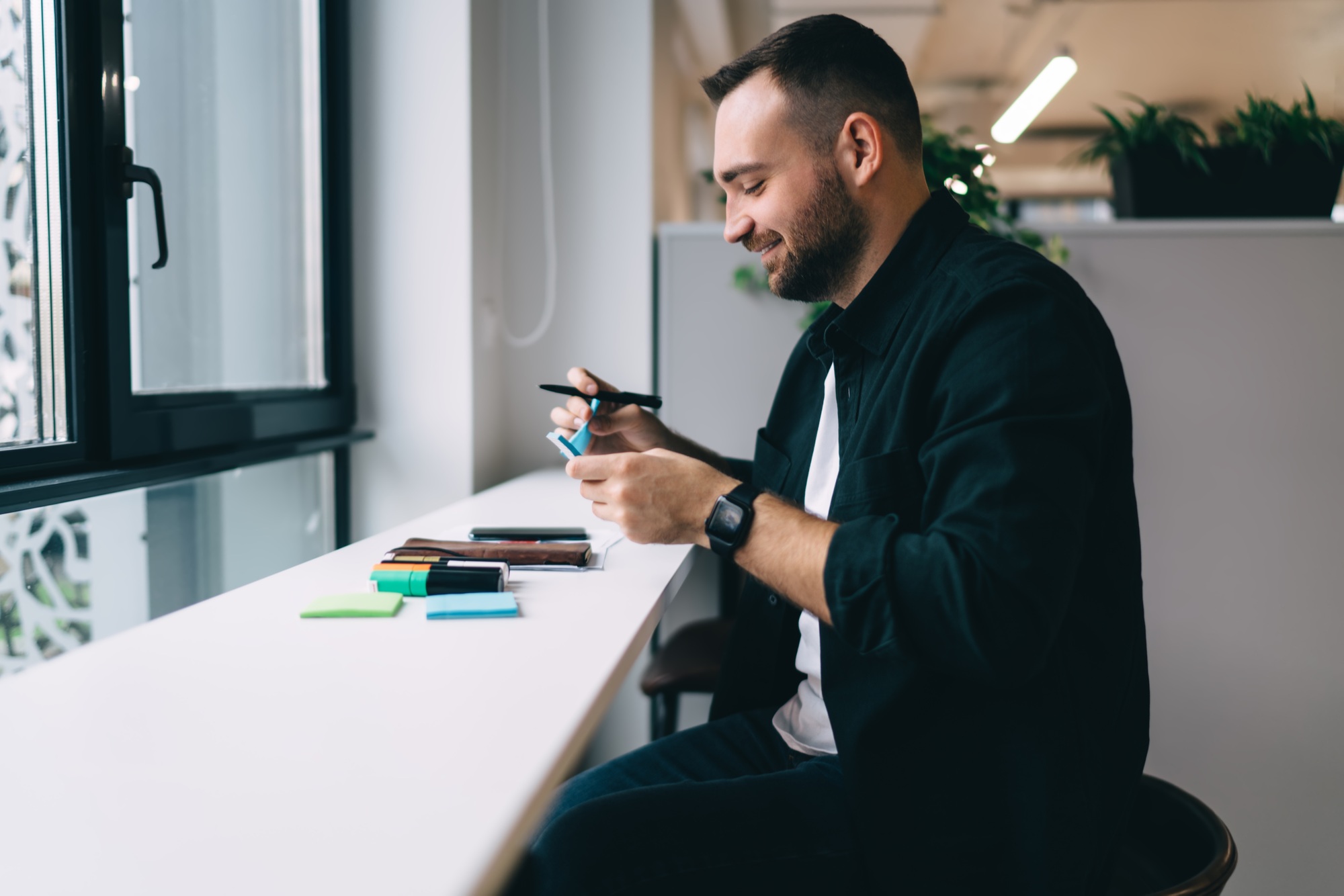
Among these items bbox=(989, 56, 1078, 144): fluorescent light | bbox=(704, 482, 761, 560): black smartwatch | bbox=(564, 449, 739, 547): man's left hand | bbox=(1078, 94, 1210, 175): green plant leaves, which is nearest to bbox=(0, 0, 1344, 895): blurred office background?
bbox=(1078, 94, 1210, 175): green plant leaves

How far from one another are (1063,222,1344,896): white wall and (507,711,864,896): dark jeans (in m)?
1.36

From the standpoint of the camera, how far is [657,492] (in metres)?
0.90

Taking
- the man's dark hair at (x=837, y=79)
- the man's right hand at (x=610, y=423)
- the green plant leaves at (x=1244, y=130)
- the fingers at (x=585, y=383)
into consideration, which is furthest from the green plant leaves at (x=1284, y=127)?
the fingers at (x=585, y=383)

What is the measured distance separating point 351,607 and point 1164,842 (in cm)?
89

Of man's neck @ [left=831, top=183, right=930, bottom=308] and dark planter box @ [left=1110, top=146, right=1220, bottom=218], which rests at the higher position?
dark planter box @ [left=1110, top=146, right=1220, bottom=218]

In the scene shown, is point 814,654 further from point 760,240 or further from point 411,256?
point 411,256

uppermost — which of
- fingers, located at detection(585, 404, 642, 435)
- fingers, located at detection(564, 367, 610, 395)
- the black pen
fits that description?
fingers, located at detection(564, 367, 610, 395)

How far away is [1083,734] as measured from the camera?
82 cm

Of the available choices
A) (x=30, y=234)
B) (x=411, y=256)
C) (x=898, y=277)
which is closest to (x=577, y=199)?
(x=411, y=256)

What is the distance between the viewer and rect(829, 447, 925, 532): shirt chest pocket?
0.86m

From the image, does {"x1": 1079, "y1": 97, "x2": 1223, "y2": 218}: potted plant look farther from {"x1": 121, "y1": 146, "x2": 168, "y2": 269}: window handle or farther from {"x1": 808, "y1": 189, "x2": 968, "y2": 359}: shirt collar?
{"x1": 121, "y1": 146, "x2": 168, "y2": 269}: window handle

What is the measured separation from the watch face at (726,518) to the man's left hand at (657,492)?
2 centimetres

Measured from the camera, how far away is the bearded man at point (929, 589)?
0.73 m

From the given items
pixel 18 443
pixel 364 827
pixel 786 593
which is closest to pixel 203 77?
pixel 18 443
